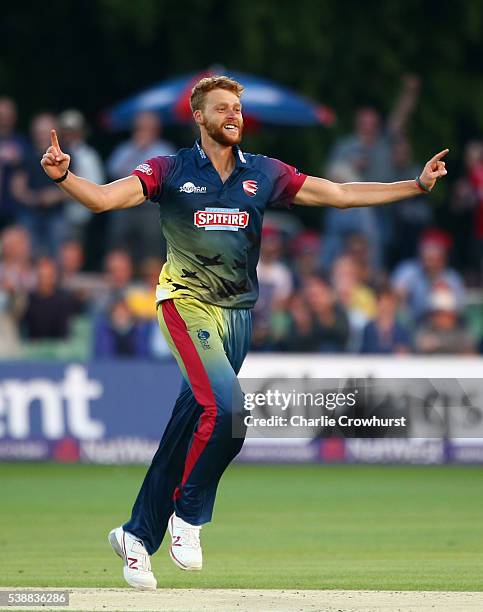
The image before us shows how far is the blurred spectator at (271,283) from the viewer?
18.4 meters

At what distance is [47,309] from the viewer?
59.3 feet

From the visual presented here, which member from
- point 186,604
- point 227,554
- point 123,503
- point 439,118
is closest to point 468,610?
point 186,604

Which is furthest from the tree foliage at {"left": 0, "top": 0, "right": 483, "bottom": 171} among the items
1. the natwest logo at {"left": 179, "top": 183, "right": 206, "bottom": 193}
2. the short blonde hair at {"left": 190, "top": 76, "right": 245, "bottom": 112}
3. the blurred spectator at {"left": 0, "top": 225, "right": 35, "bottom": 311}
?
the natwest logo at {"left": 179, "top": 183, "right": 206, "bottom": 193}

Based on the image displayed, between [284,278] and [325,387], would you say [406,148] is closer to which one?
[284,278]

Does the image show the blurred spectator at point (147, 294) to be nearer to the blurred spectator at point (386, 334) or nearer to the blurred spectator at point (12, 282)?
the blurred spectator at point (12, 282)

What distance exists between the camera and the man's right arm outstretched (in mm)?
8078

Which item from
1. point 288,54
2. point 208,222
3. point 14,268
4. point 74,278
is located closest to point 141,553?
point 208,222

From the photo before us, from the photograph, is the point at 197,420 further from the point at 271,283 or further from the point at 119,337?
the point at 271,283

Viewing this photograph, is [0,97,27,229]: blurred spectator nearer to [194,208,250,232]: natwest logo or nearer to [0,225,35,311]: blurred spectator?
[0,225,35,311]: blurred spectator

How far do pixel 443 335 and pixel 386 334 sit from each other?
0.64 m

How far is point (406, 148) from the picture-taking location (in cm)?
1995

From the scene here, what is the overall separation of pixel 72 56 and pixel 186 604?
15.8 m

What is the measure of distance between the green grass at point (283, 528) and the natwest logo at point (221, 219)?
202 centimetres

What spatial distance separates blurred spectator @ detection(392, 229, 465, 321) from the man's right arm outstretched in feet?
34.5
